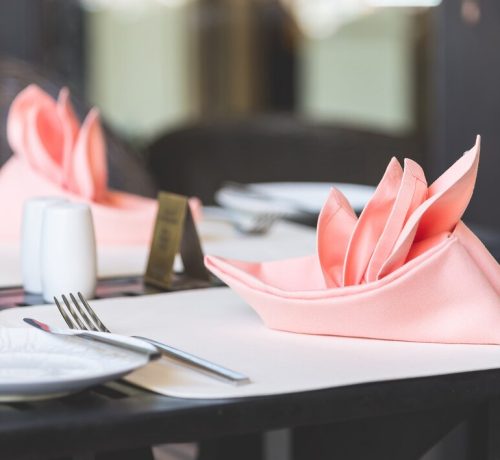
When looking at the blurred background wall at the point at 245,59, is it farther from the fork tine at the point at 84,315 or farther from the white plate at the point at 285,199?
the fork tine at the point at 84,315

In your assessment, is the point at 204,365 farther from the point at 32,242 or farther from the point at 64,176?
the point at 64,176

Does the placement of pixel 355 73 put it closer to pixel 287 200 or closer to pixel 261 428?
pixel 287 200

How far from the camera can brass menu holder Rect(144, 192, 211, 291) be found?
133 cm

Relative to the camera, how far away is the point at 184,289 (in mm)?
1301

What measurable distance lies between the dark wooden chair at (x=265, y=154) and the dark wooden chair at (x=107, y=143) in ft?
2.73

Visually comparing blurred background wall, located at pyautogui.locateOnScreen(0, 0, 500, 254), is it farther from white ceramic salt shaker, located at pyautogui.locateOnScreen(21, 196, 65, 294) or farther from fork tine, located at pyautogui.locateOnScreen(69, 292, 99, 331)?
fork tine, located at pyautogui.locateOnScreen(69, 292, 99, 331)

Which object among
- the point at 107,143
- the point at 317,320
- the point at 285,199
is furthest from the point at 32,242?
the point at 107,143

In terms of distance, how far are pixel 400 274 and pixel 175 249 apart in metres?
0.42

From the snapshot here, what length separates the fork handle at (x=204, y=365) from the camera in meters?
0.85

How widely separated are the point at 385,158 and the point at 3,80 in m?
1.35

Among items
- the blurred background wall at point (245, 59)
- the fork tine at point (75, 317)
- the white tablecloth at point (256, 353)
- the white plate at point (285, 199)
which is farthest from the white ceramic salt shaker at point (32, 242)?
the blurred background wall at point (245, 59)

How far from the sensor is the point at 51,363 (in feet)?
2.79

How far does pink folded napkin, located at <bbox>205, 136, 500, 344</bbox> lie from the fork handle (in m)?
0.14

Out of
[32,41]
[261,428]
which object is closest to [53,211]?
[261,428]
